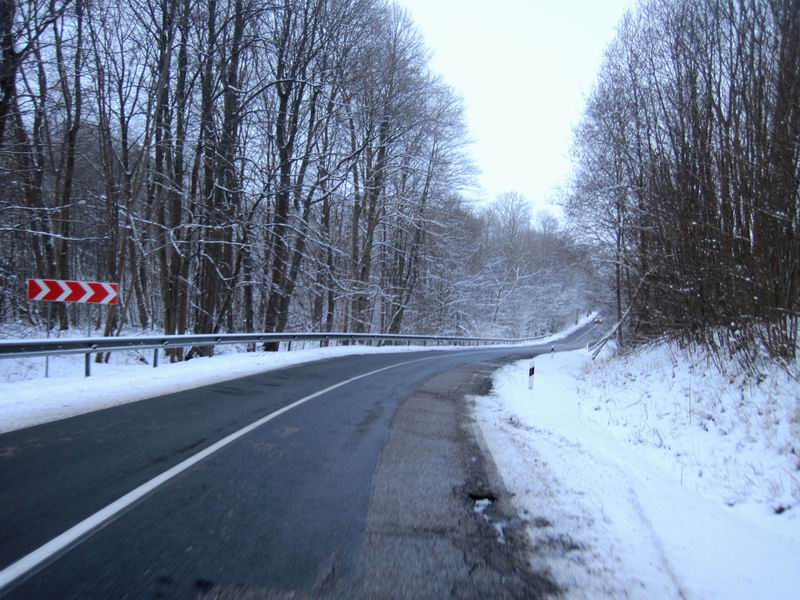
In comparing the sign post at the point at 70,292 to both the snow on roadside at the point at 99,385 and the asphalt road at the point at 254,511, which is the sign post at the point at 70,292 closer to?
the snow on roadside at the point at 99,385

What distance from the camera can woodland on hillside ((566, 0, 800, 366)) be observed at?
747cm

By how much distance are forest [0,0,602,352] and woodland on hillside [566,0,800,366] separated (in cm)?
983

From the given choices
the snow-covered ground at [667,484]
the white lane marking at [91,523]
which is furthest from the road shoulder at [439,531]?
the white lane marking at [91,523]

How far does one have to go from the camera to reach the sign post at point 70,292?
34.3ft

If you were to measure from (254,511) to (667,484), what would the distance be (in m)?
4.44

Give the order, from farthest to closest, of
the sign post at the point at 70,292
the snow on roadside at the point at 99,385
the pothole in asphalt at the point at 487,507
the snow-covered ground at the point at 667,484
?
the sign post at the point at 70,292 < the snow on roadside at the point at 99,385 < the pothole in asphalt at the point at 487,507 < the snow-covered ground at the point at 667,484

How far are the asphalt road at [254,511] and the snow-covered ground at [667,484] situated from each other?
47cm

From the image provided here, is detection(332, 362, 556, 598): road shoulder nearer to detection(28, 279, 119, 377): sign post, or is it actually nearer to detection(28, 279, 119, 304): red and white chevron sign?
detection(28, 279, 119, 377): sign post

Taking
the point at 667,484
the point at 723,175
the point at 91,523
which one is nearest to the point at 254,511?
the point at 91,523

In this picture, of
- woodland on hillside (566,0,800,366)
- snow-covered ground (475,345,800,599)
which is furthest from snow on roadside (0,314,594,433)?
woodland on hillside (566,0,800,366)

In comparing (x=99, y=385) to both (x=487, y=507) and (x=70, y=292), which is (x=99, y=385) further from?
(x=487, y=507)

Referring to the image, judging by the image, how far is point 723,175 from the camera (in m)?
8.87

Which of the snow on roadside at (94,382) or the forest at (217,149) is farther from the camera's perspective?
the forest at (217,149)

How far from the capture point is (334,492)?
4.40 metres
